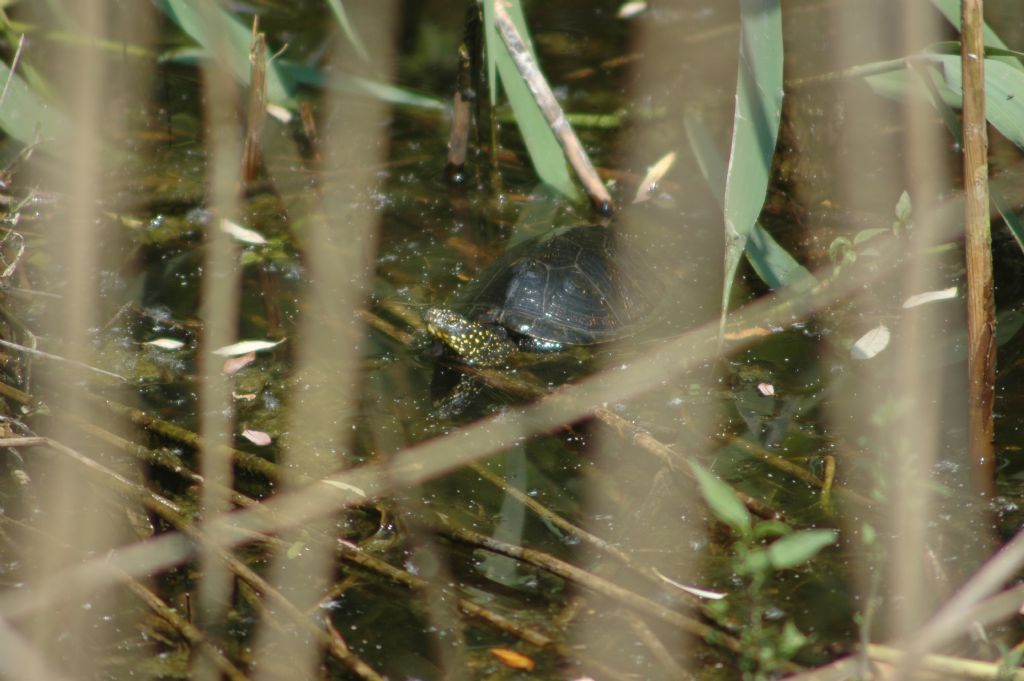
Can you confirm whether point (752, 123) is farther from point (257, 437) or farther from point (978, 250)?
point (257, 437)

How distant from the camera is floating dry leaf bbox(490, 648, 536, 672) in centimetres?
230

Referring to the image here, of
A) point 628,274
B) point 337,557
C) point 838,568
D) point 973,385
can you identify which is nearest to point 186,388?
point 337,557

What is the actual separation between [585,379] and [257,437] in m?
1.14

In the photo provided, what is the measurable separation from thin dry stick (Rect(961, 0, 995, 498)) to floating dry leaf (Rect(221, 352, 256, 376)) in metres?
2.31

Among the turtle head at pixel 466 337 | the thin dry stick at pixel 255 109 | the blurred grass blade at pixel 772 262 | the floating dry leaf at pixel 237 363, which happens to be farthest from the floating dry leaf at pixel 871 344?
the thin dry stick at pixel 255 109

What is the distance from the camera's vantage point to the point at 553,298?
3.99m

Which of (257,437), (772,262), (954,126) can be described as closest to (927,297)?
(772,262)

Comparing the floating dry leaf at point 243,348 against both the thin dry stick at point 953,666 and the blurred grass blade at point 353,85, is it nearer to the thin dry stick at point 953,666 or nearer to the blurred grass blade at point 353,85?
the blurred grass blade at point 353,85

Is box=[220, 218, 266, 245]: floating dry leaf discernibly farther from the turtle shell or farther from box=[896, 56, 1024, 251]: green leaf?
box=[896, 56, 1024, 251]: green leaf

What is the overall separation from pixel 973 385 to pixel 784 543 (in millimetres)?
963

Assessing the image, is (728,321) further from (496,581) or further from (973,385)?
(496,581)

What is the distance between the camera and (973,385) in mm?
2680

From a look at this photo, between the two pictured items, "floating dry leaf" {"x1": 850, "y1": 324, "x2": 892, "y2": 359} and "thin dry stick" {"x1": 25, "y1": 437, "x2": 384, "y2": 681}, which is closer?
"thin dry stick" {"x1": 25, "y1": 437, "x2": 384, "y2": 681}

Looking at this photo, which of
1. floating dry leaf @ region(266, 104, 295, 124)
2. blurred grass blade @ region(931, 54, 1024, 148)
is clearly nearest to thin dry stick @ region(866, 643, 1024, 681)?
blurred grass blade @ region(931, 54, 1024, 148)
